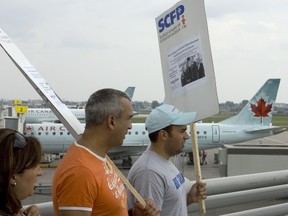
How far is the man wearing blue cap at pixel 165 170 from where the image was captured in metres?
2.74

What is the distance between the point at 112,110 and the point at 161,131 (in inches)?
28.8

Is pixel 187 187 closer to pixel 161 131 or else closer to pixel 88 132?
pixel 161 131

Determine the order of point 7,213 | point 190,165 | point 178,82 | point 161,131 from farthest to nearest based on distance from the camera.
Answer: point 190,165 < point 178,82 < point 161,131 < point 7,213

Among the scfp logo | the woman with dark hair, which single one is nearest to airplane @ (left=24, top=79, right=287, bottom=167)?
the scfp logo

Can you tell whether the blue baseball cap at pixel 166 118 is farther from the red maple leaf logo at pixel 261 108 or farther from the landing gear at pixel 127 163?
the red maple leaf logo at pixel 261 108

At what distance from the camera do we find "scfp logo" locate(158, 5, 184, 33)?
3275mm

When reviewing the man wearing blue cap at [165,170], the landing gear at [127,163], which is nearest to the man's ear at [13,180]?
the man wearing blue cap at [165,170]

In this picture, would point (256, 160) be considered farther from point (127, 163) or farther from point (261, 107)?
point (261, 107)

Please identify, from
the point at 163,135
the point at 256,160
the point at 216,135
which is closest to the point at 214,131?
the point at 216,135

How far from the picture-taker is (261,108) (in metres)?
30.2

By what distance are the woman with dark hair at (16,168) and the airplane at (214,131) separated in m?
23.7

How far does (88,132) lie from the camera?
2334 millimetres

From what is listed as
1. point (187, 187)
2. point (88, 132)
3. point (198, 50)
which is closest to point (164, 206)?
point (187, 187)

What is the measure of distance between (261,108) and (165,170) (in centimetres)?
2828
